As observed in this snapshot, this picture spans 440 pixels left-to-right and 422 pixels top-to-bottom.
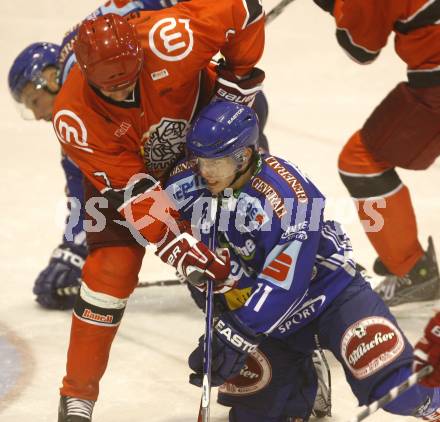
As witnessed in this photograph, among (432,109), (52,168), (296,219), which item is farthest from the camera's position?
(52,168)

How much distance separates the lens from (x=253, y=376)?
309 centimetres

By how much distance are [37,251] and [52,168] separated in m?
0.86

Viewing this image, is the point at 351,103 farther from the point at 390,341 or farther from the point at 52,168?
the point at 390,341

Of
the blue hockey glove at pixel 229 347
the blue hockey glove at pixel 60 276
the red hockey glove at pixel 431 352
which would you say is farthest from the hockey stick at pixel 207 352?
the blue hockey glove at pixel 60 276

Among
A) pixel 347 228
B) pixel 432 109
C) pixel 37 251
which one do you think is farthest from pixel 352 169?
pixel 37 251

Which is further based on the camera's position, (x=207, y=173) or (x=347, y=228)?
(x=347, y=228)

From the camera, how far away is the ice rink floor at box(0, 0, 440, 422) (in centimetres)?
345

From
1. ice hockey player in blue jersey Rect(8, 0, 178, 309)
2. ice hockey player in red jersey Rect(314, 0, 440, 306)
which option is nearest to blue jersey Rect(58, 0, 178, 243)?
ice hockey player in blue jersey Rect(8, 0, 178, 309)

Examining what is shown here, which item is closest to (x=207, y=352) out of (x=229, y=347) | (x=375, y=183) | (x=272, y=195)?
(x=229, y=347)

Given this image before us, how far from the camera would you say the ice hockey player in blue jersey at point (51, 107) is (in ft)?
12.9

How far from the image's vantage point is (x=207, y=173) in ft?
9.57

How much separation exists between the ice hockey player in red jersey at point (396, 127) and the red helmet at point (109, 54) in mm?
848

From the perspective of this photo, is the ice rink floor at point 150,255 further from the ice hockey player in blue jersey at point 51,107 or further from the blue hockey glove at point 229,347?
the blue hockey glove at point 229,347

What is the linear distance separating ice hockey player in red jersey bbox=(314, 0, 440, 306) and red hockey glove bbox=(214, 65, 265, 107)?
1.28 feet
